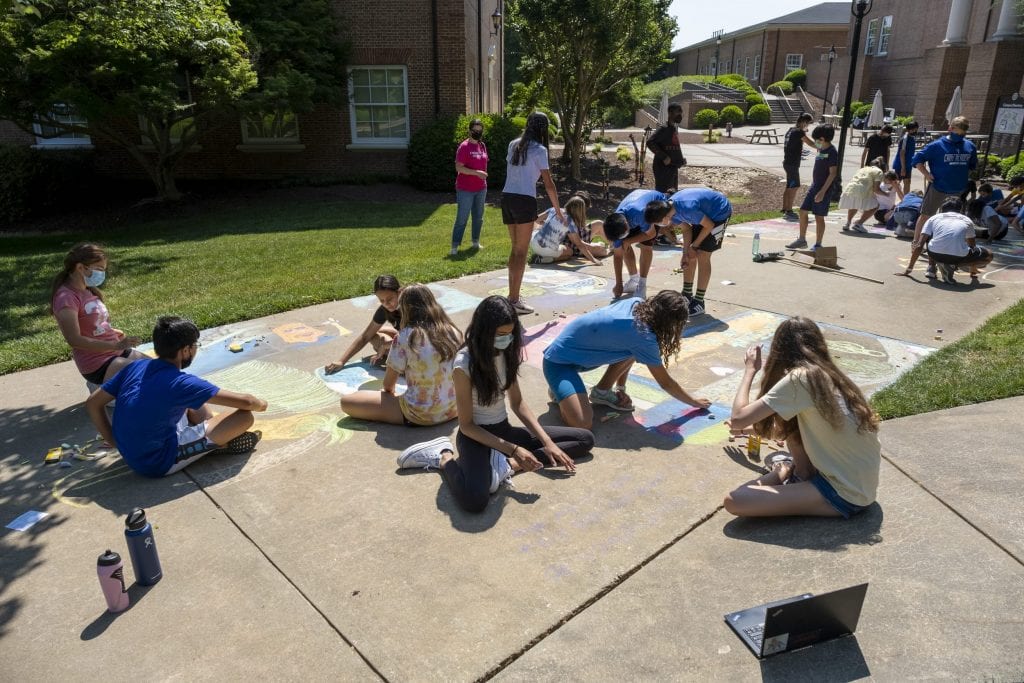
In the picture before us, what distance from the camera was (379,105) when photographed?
Result: 17.2 metres

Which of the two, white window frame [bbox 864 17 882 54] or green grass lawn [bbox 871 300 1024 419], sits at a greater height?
white window frame [bbox 864 17 882 54]

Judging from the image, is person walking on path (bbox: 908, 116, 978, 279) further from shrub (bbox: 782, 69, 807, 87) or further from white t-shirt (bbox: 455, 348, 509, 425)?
shrub (bbox: 782, 69, 807, 87)

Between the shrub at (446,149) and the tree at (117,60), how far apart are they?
3787mm

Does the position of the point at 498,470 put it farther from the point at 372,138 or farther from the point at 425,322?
the point at 372,138

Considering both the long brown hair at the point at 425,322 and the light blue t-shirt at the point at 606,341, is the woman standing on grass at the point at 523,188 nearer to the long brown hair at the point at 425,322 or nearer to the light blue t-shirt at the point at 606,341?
the light blue t-shirt at the point at 606,341

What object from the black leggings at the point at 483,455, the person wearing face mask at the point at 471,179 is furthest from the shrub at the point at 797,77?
the black leggings at the point at 483,455

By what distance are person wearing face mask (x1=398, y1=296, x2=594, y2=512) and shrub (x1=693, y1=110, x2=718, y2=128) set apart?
36.8 meters

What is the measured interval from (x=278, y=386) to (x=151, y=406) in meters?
1.57

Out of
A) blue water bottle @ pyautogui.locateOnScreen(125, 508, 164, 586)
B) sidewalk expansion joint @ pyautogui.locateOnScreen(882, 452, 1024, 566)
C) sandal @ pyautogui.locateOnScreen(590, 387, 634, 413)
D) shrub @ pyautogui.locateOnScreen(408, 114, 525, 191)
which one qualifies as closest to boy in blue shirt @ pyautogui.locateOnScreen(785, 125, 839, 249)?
sandal @ pyautogui.locateOnScreen(590, 387, 634, 413)

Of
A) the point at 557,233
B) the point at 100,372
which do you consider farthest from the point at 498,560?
the point at 557,233

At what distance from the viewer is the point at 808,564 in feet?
10.0

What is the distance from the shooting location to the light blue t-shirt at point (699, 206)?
21.3 feet

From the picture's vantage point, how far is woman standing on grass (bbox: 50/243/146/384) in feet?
14.6

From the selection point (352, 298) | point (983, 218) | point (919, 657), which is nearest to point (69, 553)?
point (919, 657)
